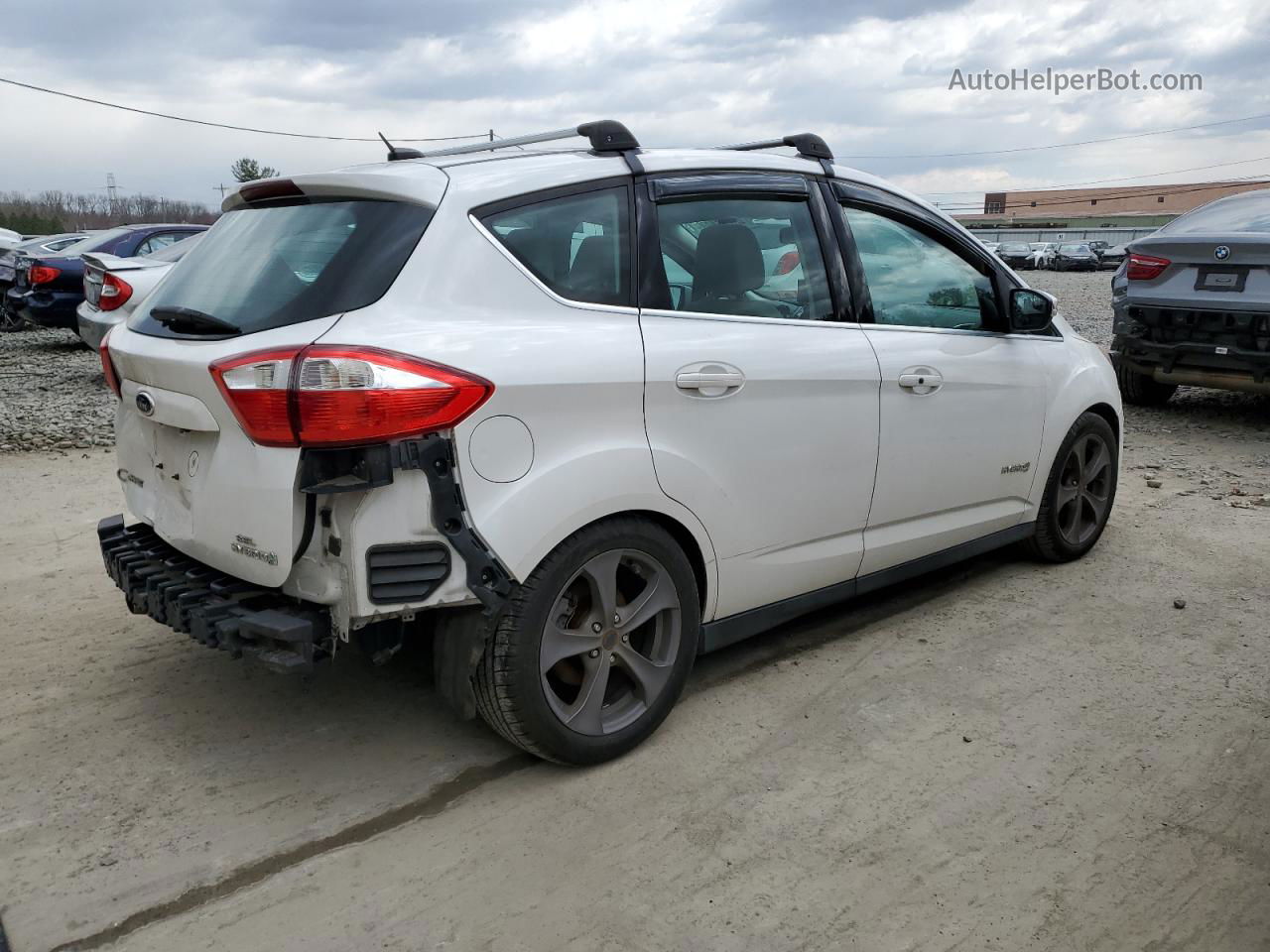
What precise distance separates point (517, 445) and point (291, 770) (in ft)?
4.26

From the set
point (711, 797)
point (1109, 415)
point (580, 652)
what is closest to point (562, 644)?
point (580, 652)

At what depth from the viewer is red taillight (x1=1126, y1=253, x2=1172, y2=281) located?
8.23 meters

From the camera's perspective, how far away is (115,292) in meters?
8.91

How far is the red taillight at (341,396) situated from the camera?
2695 mm

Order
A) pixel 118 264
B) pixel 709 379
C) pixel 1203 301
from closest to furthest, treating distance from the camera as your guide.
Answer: pixel 709 379
pixel 1203 301
pixel 118 264

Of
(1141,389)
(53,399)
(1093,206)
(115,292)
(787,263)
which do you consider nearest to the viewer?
(787,263)

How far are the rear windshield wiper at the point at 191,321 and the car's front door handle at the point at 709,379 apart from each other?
1289mm

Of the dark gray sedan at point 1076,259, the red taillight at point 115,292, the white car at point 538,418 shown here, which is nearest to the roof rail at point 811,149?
the white car at point 538,418

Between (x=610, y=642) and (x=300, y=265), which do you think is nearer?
(x=300, y=265)

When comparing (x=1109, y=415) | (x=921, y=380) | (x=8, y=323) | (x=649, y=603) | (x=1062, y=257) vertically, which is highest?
(x=1062, y=257)

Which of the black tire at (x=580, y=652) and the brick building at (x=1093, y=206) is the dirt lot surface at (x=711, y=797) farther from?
the brick building at (x=1093, y=206)

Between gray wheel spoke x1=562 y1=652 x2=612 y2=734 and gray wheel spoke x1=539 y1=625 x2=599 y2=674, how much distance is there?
0.23ft

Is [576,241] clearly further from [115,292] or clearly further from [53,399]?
[53,399]

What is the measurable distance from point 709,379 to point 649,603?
2.37 ft
